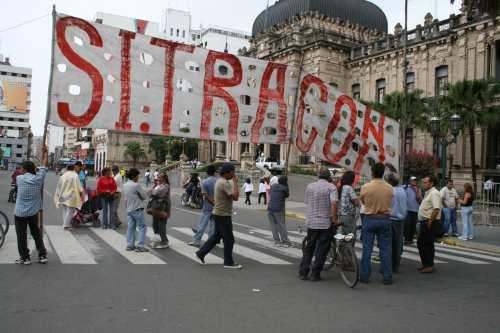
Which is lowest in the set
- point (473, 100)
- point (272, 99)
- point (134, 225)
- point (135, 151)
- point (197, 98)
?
point (134, 225)

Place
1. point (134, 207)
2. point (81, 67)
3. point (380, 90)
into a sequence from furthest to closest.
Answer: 1. point (380, 90)
2. point (134, 207)
3. point (81, 67)

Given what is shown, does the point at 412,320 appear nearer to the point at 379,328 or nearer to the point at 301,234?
the point at 379,328

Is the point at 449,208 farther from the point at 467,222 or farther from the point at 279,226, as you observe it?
the point at 279,226

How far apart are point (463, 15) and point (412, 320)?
39790mm

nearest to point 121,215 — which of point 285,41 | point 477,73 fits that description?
point 477,73

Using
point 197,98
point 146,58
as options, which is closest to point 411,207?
point 197,98

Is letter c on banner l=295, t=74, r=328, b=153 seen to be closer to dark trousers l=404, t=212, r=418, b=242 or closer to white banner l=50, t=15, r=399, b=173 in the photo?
white banner l=50, t=15, r=399, b=173

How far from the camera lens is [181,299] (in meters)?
6.25

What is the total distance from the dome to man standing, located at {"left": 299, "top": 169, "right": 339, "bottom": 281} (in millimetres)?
56080

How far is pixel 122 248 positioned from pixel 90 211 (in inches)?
179

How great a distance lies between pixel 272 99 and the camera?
9453 millimetres

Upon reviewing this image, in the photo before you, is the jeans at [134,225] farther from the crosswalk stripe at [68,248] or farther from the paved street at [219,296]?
→ the crosswalk stripe at [68,248]

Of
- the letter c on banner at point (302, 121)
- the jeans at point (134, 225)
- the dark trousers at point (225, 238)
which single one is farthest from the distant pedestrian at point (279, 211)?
the jeans at point (134, 225)

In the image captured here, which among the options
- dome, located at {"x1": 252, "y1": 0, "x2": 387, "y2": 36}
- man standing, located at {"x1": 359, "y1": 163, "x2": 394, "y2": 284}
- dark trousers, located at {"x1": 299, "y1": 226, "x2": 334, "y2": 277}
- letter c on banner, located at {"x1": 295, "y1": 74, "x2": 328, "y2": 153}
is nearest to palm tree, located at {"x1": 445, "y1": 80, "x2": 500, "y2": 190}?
letter c on banner, located at {"x1": 295, "y1": 74, "x2": 328, "y2": 153}
